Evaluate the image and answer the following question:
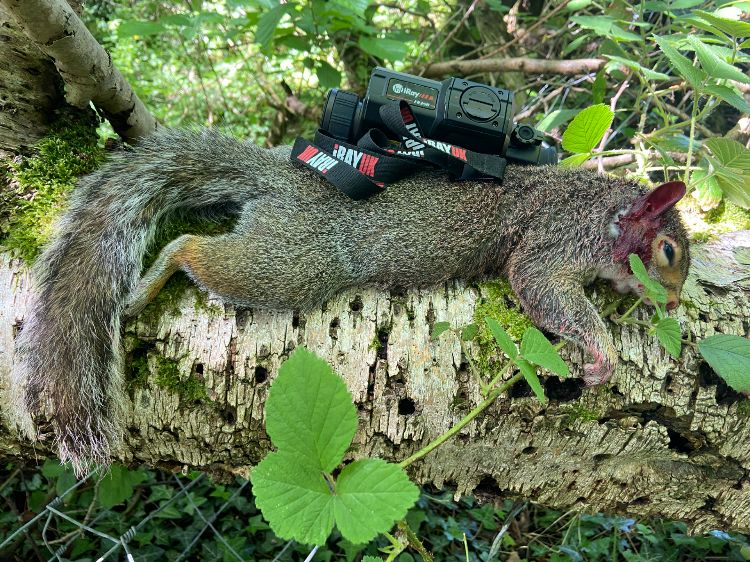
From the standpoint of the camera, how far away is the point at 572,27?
4.66m

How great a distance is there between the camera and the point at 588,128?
2258 millimetres

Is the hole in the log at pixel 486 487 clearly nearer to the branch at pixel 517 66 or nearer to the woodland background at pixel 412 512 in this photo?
the woodland background at pixel 412 512

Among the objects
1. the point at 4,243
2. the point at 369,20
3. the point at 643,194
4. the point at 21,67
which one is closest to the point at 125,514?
the point at 4,243

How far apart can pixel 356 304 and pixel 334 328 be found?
0.48 feet

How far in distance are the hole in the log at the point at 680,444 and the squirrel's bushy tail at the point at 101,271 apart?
1.73 metres

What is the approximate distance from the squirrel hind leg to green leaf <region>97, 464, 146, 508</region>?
1.02m

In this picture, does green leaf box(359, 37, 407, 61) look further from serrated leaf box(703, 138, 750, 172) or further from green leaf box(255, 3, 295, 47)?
serrated leaf box(703, 138, 750, 172)

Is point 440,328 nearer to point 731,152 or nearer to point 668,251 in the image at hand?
point 668,251

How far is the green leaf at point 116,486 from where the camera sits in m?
2.53

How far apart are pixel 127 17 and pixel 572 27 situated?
394 cm

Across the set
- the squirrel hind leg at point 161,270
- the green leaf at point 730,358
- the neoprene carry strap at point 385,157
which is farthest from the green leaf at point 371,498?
the neoprene carry strap at point 385,157

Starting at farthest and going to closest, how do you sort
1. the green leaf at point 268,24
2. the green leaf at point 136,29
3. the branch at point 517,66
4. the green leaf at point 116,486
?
the branch at point 517,66 → the green leaf at point 136,29 → the green leaf at point 268,24 → the green leaf at point 116,486

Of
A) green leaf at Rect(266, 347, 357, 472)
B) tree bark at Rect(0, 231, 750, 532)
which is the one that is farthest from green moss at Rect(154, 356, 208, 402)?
green leaf at Rect(266, 347, 357, 472)

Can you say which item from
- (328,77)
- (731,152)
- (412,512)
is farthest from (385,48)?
(412,512)
